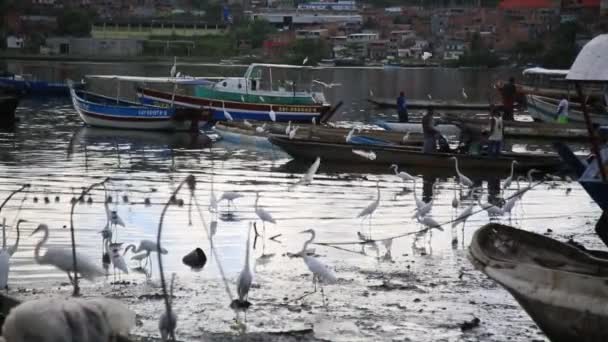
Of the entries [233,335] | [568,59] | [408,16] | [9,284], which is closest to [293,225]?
[9,284]

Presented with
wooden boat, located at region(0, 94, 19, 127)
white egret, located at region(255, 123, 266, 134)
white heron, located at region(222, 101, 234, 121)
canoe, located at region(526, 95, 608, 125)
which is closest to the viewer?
white egret, located at region(255, 123, 266, 134)

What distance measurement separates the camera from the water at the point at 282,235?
9273 millimetres

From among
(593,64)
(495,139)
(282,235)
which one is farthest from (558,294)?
(495,139)

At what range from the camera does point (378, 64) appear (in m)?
113

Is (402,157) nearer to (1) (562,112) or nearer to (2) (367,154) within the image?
(2) (367,154)

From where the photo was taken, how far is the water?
9.27 meters

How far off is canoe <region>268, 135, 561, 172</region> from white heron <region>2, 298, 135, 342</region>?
15.4 m

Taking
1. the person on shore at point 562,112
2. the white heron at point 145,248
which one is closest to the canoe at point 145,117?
the person on shore at point 562,112

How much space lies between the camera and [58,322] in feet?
14.6

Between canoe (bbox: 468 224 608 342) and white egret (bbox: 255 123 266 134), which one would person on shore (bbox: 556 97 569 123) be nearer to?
white egret (bbox: 255 123 266 134)

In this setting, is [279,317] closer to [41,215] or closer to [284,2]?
[41,215]

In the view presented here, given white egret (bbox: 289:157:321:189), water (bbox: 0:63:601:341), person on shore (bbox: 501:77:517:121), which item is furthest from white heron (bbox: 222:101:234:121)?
white egret (bbox: 289:157:321:189)

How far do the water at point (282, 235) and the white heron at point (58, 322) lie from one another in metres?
4.00

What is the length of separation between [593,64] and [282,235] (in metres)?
5.19
